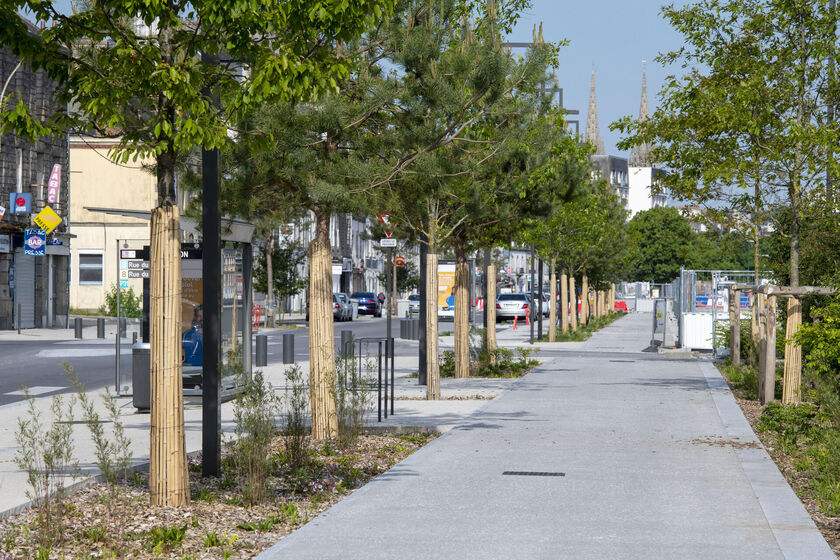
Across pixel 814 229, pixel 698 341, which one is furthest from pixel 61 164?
pixel 814 229

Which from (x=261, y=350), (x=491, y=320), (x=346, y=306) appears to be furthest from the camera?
(x=346, y=306)

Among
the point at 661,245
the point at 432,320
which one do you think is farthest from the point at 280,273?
the point at 661,245

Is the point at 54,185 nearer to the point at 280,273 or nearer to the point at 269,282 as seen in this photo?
the point at 269,282

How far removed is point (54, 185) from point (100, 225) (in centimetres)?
1776

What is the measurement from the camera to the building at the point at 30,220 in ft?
149

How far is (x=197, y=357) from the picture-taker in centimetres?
1645

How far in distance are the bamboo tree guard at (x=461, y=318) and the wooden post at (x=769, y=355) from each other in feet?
20.4

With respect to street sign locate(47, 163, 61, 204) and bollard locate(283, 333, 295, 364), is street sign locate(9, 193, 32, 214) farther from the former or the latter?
bollard locate(283, 333, 295, 364)

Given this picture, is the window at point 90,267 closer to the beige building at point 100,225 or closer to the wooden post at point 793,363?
the beige building at point 100,225

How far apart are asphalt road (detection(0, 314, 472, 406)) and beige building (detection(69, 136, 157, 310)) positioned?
26.5 m

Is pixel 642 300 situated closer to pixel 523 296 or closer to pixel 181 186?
pixel 523 296

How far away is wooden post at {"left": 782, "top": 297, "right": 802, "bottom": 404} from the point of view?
1512 cm

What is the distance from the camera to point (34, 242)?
45.7 metres

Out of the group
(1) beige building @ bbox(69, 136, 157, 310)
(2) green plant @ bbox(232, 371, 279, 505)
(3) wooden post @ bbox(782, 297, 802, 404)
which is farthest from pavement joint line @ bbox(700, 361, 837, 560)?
(1) beige building @ bbox(69, 136, 157, 310)
